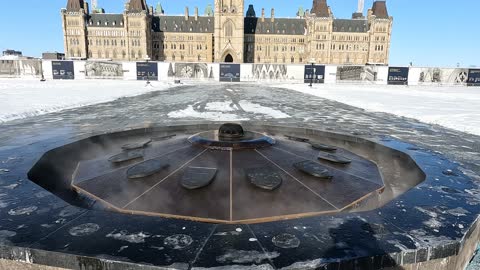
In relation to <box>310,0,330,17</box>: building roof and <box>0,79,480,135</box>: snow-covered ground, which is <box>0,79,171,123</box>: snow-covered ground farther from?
<box>310,0,330,17</box>: building roof

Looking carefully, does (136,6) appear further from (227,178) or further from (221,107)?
(227,178)

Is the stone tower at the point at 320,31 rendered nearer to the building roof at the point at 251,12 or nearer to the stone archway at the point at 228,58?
the building roof at the point at 251,12

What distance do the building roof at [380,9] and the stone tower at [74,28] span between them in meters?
93.2

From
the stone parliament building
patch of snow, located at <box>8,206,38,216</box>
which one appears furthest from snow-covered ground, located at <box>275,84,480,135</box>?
the stone parliament building

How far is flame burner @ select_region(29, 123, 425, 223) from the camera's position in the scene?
11.1 ft

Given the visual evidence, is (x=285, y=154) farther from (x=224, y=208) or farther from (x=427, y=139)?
(x=427, y=139)

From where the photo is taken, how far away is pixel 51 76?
4478 centimetres

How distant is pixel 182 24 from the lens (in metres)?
103

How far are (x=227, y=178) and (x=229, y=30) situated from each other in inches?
3791

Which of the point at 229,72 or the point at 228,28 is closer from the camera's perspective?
the point at 229,72

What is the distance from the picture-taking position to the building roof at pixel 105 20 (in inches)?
3871

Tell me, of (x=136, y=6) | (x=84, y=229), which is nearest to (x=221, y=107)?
(x=84, y=229)

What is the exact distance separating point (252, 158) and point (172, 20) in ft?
355

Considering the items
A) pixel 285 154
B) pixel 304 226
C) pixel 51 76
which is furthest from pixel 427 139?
pixel 51 76
